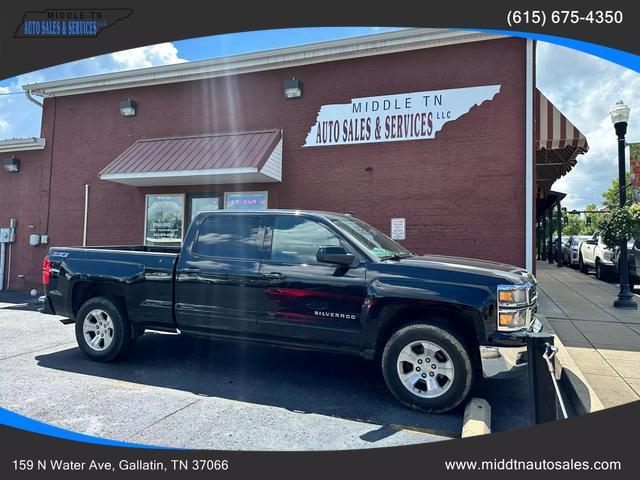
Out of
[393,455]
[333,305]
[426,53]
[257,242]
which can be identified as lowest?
[393,455]

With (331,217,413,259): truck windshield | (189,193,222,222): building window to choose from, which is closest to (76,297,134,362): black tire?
(331,217,413,259): truck windshield

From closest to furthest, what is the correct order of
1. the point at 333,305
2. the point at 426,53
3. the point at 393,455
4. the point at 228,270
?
the point at 393,455
the point at 333,305
the point at 228,270
the point at 426,53

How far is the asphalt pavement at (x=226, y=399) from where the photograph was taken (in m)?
3.62

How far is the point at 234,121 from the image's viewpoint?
10.7m

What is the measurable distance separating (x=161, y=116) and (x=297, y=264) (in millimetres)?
8439

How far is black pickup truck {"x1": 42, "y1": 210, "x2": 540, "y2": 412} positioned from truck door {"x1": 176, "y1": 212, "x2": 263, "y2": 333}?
0.01m

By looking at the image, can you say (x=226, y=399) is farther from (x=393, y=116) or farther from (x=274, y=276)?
(x=393, y=116)

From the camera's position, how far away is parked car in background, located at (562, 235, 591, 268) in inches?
770

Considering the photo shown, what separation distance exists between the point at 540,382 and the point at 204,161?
8.31 metres

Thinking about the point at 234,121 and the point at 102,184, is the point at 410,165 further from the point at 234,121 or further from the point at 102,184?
the point at 102,184

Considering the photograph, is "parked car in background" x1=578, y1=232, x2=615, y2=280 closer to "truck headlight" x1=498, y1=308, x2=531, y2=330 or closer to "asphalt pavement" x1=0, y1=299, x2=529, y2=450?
"truck headlight" x1=498, y1=308, x2=531, y2=330

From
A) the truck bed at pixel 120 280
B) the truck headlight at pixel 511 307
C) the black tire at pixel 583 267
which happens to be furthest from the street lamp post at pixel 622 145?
the truck bed at pixel 120 280

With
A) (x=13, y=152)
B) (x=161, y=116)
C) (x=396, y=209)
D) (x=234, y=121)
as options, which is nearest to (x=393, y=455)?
(x=396, y=209)

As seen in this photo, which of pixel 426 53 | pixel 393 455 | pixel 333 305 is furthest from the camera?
pixel 426 53
